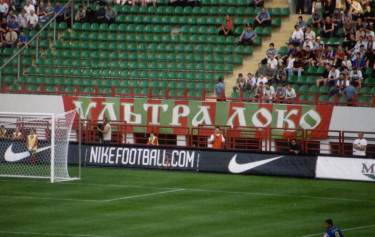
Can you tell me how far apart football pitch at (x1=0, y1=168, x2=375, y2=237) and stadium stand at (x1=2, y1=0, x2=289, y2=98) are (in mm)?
8664

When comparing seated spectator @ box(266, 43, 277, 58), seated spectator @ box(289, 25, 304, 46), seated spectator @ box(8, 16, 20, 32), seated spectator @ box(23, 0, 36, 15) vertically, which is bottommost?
seated spectator @ box(266, 43, 277, 58)

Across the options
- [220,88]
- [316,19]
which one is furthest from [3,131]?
[316,19]

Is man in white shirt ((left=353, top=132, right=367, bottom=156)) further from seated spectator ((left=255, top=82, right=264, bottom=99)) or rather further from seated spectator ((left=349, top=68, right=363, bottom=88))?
seated spectator ((left=255, top=82, right=264, bottom=99))

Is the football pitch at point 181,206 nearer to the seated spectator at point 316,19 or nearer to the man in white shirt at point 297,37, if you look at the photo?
the man in white shirt at point 297,37

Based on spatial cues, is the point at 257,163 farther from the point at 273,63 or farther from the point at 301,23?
the point at 301,23

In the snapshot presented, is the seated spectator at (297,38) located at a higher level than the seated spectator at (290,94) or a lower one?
higher

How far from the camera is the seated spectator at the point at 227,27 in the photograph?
1871 inches

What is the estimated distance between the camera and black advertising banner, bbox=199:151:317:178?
37688 millimetres

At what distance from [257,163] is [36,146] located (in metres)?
7.69

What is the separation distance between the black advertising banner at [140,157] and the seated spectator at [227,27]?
31.3 feet

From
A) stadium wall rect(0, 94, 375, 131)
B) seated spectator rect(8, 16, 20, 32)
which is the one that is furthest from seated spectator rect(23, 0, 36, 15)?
stadium wall rect(0, 94, 375, 131)

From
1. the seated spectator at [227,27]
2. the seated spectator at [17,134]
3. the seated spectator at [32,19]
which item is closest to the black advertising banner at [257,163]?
the seated spectator at [17,134]

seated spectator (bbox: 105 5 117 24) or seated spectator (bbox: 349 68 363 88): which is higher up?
seated spectator (bbox: 105 5 117 24)

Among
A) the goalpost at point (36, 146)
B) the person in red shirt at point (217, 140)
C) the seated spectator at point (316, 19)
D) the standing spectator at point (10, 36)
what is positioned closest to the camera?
the goalpost at point (36, 146)
